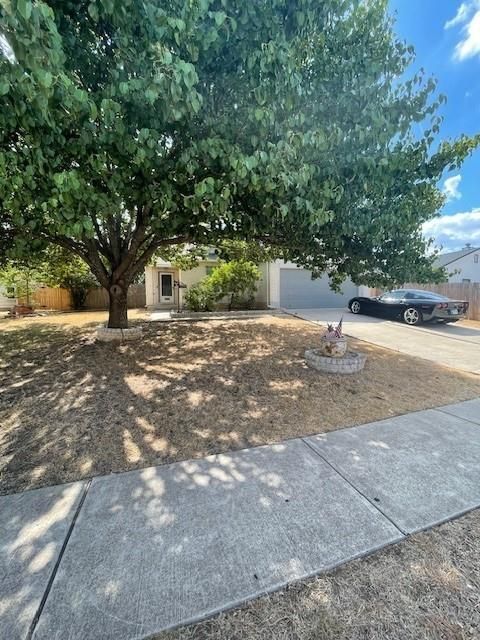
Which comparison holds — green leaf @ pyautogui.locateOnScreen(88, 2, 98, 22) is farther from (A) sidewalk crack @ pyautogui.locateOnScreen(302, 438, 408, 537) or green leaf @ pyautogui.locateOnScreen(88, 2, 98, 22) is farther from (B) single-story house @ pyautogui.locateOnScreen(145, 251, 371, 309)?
(B) single-story house @ pyautogui.locateOnScreen(145, 251, 371, 309)

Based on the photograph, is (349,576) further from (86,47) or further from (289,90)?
(86,47)

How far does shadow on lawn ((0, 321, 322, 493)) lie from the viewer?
278 centimetres

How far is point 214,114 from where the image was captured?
316 cm

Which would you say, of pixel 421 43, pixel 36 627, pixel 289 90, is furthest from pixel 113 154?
pixel 421 43

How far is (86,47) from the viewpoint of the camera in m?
3.08

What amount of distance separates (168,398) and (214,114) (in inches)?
134

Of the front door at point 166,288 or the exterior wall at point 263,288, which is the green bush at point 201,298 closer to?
the exterior wall at point 263,288

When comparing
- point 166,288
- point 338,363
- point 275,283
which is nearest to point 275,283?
point 275,283

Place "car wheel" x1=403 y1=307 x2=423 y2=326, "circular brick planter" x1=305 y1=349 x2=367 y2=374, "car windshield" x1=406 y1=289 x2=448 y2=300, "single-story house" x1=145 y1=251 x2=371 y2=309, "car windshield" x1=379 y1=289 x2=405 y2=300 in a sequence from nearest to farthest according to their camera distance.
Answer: "circular brick planter" x1=305 y1=349 x2=367 y2=374, "car wheel" x1=403 y1=307 x2=423 y2=326, "car windshield" x1=406 y1=289 x2=448 y2=300, "car windshield" x1=379 y1=289 x2=405 y2=300, "single-story house" x1=145 y1=251 x2=371 y2=309

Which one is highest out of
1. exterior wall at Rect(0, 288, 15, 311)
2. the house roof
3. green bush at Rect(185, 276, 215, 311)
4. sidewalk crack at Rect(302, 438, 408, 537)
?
the house roof

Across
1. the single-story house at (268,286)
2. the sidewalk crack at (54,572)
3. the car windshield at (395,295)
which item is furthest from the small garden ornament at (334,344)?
the single-story house at (268,286)

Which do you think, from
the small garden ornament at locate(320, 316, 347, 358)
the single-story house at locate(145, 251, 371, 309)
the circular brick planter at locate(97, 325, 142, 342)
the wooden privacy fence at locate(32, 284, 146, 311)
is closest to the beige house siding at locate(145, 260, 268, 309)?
the single-story house at locate(145, 251, 371, 309)

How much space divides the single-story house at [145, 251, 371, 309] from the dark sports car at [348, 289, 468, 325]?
2963 millimetres

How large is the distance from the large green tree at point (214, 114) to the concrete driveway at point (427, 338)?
4058mm
